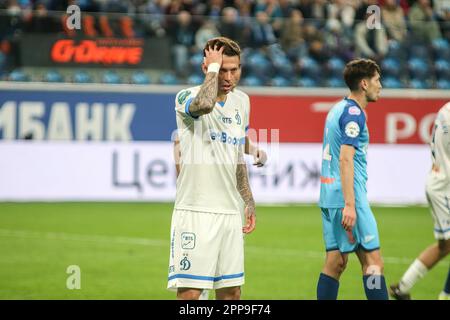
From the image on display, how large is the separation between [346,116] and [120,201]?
10855 mm

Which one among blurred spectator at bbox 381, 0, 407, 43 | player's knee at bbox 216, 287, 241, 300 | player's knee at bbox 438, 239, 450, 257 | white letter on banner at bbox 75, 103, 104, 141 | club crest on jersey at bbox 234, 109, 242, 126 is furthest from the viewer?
blurred spectator at bbox 381, 0, 407, 43

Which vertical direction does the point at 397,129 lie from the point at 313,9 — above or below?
below

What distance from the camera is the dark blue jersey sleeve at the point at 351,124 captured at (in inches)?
259

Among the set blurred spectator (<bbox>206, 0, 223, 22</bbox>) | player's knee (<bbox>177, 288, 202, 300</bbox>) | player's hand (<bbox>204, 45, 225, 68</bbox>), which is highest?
blurred spectator (<bbox>206, 0, 223, 22</bbox>)

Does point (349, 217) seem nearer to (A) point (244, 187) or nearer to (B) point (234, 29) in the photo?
(A) point (244, 187)

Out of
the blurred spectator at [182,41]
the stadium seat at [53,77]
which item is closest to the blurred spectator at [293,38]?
the blurred spectator at [182,41]

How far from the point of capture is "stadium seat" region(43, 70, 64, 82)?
1670cm

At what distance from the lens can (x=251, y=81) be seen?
17.5m

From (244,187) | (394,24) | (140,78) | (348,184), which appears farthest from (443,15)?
(244,187)

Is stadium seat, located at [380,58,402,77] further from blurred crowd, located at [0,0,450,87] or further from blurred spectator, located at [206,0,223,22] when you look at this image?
blurred spectator, located at [206,0,223,22]

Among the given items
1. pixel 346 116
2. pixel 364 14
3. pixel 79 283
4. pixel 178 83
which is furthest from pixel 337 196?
pixel 364 14

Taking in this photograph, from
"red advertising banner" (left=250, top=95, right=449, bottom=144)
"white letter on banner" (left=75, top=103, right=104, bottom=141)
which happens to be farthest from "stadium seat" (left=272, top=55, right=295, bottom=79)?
"white letter on banner" (left=75, top=103, right=104, bottom=141)

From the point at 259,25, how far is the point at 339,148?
36.1 ft

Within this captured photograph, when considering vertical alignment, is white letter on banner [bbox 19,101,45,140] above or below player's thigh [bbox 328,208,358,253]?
above
